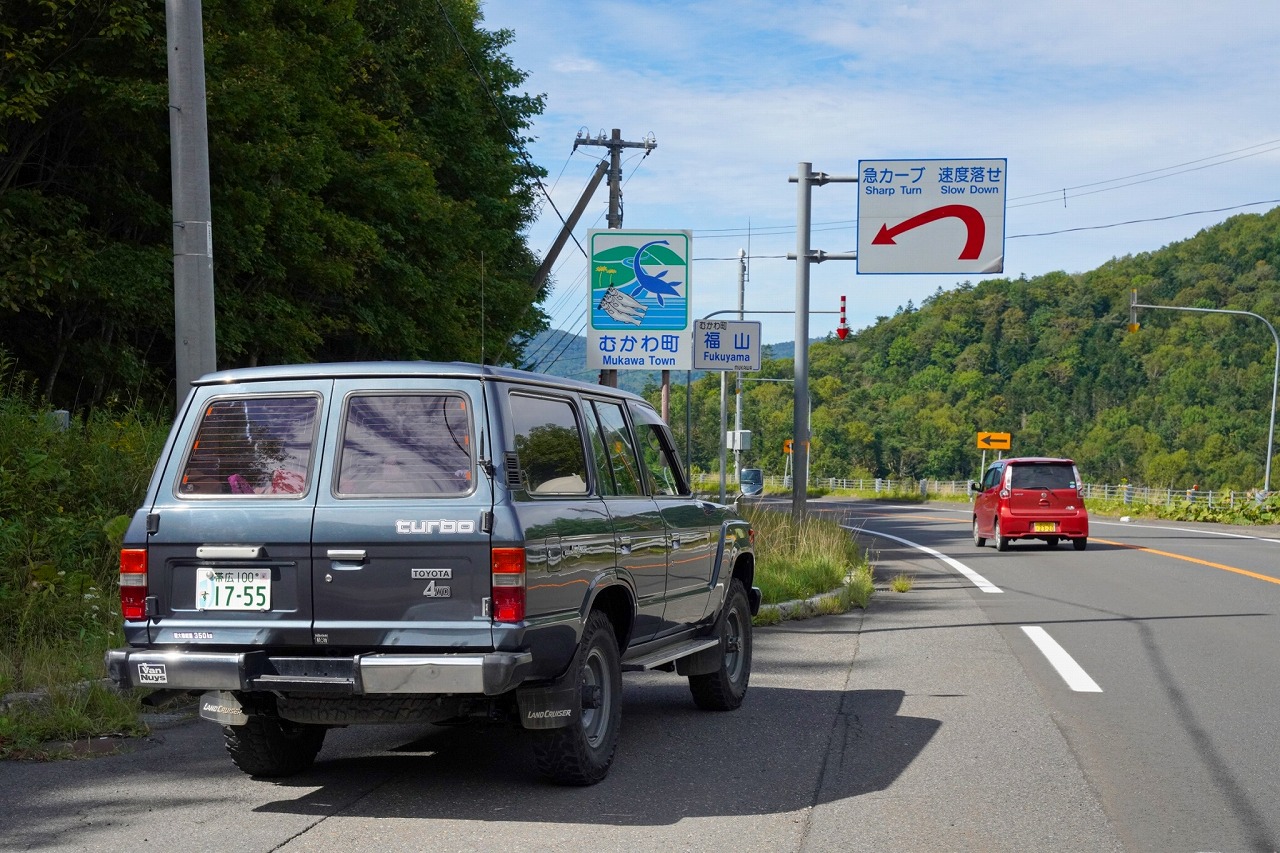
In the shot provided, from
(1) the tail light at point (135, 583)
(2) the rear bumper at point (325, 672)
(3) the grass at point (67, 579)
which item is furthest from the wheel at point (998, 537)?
(1) the tail light at point (135, 583)

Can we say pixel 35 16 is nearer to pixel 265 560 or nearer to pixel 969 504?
pixel 265 560

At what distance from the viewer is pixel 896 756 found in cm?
698

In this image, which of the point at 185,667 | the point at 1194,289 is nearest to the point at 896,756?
the point at 185,667

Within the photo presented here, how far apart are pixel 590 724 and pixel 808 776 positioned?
1.13 m

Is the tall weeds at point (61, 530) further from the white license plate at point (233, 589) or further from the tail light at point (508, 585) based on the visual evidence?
the tail light at point (508, 585)

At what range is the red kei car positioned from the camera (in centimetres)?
2445

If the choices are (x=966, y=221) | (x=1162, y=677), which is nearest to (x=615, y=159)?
(x=966, y=221)

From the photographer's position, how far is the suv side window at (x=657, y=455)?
307 inches

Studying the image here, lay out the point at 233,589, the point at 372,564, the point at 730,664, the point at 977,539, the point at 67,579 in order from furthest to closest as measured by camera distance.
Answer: the point at 977,539, the point at 67,579, the point at 730,664, the point at 233,589, the point at 372,564

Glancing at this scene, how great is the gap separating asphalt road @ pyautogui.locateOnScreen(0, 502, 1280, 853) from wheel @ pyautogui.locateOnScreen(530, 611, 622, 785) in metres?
0.14

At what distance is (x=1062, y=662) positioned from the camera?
33.8 feet

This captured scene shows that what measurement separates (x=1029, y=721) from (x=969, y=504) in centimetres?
5507

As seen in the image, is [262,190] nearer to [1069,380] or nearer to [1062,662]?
[1062,662]

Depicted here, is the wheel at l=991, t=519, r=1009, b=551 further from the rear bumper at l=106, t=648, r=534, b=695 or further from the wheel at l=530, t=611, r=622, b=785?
the rear bumper at l=106, t=648, r=534, b=695
